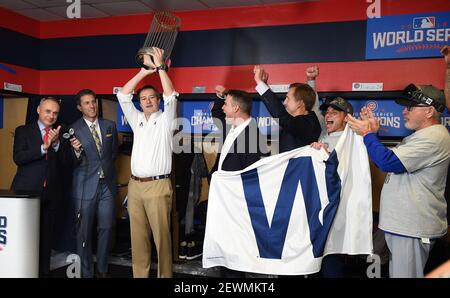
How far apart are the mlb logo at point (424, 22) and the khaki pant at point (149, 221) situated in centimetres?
262

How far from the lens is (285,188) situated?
110 inches

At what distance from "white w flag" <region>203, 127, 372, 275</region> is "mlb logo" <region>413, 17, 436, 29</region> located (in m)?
1.68

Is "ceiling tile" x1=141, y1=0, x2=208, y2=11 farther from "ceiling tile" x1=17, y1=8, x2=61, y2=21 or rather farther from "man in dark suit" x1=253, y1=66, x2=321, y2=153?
"man in dark suit" x1=253, y1=66, x2=321, y2=153

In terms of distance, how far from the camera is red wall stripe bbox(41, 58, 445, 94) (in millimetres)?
3775

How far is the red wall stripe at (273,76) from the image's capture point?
3775 mm

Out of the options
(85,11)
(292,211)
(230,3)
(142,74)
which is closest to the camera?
(292,211)

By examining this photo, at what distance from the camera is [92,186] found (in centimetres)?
351

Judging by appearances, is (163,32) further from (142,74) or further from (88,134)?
(88,134)

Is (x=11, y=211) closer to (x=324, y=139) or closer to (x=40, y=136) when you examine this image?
(x=40, y=136)

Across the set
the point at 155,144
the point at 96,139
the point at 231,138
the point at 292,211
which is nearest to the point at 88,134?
the point at 96,139

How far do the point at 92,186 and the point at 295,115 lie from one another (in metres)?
1.81
